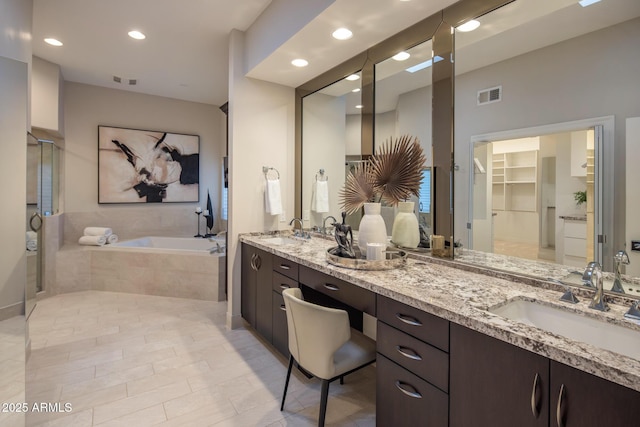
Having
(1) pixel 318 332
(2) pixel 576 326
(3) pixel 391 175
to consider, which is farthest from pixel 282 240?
(2) pixel 576 326

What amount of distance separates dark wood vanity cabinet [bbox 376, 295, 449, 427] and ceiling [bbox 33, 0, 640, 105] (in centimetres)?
146

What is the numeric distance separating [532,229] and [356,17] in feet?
5.60

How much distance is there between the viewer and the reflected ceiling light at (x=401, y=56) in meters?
2.26

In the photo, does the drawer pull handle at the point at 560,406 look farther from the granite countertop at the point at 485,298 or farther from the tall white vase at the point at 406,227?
the tall white vase at the point at 406,227

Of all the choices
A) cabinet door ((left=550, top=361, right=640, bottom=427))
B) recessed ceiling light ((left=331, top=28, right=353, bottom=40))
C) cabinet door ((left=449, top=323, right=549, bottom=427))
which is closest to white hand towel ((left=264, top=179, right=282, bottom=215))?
recessed ceiling light ((left=331, top=28, right=353, bottom=40))

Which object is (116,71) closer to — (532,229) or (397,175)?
(397,175)

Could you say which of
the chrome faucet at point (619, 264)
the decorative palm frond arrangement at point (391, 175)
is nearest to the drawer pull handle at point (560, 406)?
the chrome faucet at point (619, 264)

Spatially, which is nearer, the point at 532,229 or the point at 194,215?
the point at 532,229

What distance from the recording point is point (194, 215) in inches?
218

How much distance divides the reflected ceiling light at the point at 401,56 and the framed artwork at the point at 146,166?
13.7 ft

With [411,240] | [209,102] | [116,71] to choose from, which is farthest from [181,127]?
[411,240]

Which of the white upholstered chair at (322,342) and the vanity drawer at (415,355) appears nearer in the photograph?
the vanity drawer at (415,355)

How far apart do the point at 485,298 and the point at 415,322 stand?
32 centimetres

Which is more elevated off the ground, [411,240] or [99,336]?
[411,240]
